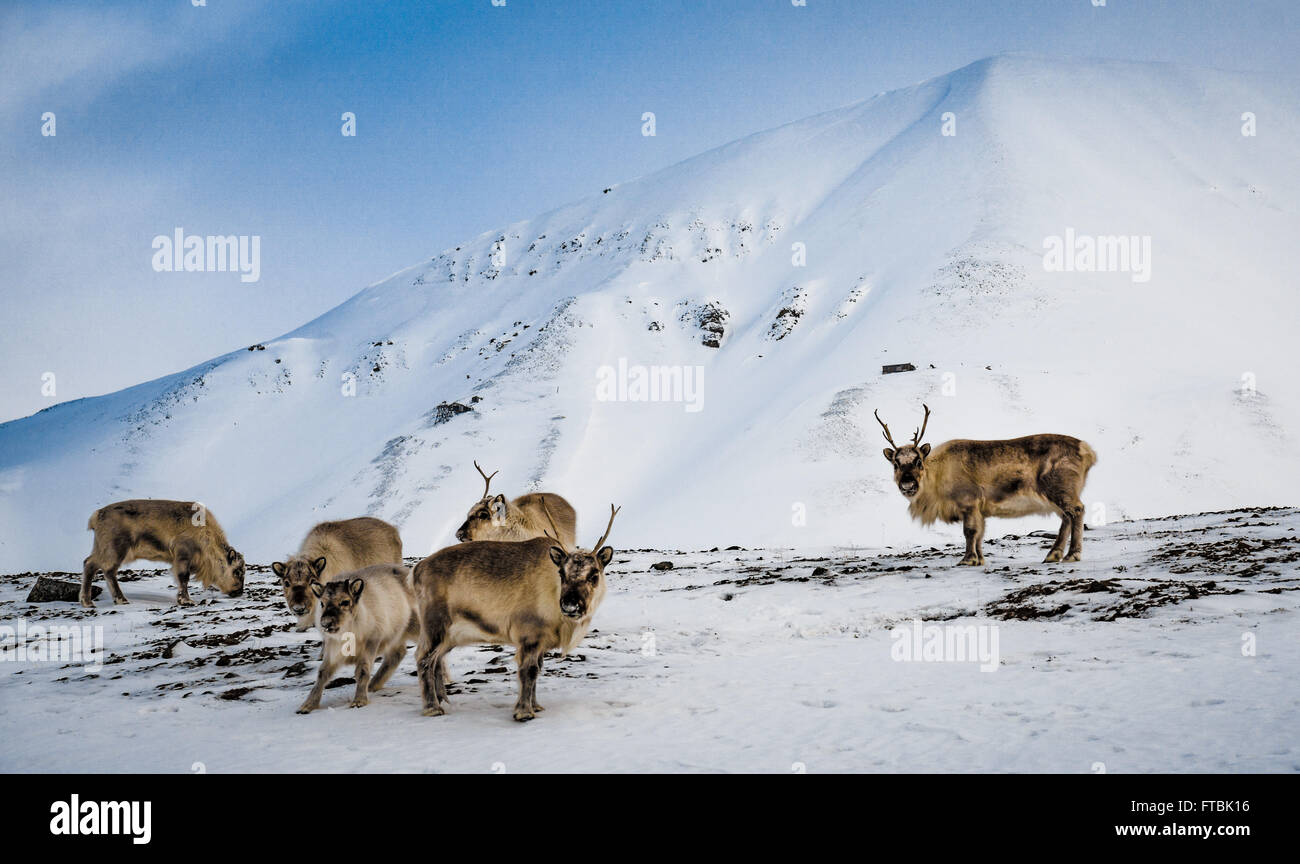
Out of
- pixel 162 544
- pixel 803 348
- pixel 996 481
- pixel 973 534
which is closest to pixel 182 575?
pixel 162 544

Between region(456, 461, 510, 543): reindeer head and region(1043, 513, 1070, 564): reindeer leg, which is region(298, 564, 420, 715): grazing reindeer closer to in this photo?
region(456, 461, 510, 543): reindeer head

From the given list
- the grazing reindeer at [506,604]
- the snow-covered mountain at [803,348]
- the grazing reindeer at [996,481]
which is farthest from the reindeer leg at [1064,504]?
the snow-covered mountain at [803,348]

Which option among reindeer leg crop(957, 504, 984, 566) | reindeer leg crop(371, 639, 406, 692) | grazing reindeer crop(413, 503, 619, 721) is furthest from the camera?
reindeer leg crop(957, 504, 984, 566)

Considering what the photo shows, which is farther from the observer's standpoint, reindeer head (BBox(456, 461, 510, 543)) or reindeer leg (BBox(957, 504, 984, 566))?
reindeer leg (BBox(957, 504, 984, 566))

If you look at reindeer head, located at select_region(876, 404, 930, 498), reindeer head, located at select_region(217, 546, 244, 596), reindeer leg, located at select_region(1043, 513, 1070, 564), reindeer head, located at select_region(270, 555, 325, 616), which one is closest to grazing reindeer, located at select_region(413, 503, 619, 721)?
reindeer head, located at select_region(270, 555, 325, 616)

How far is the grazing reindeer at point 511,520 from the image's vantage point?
15.5m

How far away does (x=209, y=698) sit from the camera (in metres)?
9.45

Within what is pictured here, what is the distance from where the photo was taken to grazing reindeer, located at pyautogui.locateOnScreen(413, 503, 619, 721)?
8406 mm

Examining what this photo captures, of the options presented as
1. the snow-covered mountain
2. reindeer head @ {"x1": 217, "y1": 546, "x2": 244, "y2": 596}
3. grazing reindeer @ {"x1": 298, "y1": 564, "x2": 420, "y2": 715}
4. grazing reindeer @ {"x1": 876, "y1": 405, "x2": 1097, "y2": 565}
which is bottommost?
reindeer head @ {"x1": 217, "y1": 546, "x2": 244, "y2": 596}

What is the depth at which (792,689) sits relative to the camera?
9.12 m

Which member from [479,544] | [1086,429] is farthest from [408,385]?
[479,544]

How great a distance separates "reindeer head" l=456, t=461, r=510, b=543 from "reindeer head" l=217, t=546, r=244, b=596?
6.47 metres

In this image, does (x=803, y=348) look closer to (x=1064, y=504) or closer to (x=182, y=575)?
(x=1064, y=504)

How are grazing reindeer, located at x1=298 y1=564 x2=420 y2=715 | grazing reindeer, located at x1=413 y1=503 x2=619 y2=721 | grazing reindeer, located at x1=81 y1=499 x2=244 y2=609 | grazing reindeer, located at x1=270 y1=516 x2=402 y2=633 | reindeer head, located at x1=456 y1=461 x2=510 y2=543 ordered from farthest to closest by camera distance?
1. grazing reindeer, located at x1=81 y1=499 x2=244 y2=609
2. reindeer head, located at x1=456 y1=461 x2=510 y2=543
3. grazing reindeer, located at x1=270 y1=516 x2=402 y2=633
4. grazing reindeer, located at x1=298 y1=564 x2=420 y2=715
5. grazing reindeer, located at x1=413 y1=503 x2=619 y2=721
